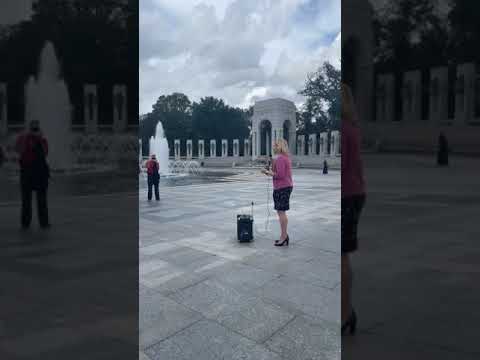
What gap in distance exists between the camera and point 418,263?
2900 millimetres

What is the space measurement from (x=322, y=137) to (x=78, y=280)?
147 ft

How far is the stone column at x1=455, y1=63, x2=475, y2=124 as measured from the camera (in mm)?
2957

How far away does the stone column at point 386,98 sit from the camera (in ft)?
10.4

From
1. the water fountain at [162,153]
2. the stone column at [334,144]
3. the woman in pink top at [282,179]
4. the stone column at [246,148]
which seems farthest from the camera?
the stone column at [246,148]

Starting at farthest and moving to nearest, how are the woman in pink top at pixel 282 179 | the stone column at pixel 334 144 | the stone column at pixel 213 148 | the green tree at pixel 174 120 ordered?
the green tree at pixel 174 120 < the stone column at pixel 213 148 < the stone column at pixel 334 144 < the woman in pink top at pixel 282 179

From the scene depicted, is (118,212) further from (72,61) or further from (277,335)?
(277,335)

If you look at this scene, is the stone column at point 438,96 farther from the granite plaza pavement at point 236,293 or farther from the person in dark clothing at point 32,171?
the person in dark clothing at point 32,171

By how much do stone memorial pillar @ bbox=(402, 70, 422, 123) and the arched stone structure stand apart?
162ft

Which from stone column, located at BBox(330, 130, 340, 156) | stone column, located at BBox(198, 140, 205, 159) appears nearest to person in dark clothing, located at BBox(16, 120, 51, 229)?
stone column, located at BBox(330, 130, 340, 156)

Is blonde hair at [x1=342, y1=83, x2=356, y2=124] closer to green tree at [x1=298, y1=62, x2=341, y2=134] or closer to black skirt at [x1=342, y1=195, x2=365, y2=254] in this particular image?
black skirt at [x1=342, y1=195, x2=365, y2=254]

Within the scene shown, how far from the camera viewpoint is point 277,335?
4160mm

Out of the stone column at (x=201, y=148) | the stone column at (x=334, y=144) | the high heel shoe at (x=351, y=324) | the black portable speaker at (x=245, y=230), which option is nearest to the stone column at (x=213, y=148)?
the stone column at (x=201, y=148)

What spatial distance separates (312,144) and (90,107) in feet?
162

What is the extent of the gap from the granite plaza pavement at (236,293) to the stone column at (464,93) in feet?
7.02
